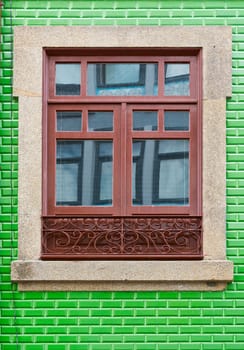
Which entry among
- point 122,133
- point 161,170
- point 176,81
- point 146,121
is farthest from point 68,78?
point 161,170

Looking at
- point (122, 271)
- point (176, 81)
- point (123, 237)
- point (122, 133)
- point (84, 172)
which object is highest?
point (176, 81)

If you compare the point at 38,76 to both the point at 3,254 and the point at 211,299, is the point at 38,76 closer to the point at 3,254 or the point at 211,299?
the point at 3,254

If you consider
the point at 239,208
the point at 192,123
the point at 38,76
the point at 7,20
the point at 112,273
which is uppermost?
the point at 7,20

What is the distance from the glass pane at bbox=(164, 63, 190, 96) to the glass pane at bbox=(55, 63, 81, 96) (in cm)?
93

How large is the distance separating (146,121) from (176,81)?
1.74 ft

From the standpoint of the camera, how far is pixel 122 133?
7.34 metres

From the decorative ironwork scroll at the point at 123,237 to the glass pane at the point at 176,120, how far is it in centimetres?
96

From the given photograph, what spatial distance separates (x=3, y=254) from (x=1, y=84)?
1.76m

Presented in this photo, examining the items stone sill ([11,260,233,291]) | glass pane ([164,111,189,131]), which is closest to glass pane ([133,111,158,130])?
glass pane ([164,111,189,131])

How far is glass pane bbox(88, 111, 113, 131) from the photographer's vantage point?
7395 millimetres

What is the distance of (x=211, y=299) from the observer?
23.6 feet

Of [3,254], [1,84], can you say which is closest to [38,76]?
[1,84]

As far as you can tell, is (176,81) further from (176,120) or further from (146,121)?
(146,121)

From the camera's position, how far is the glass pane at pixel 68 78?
7.43m
